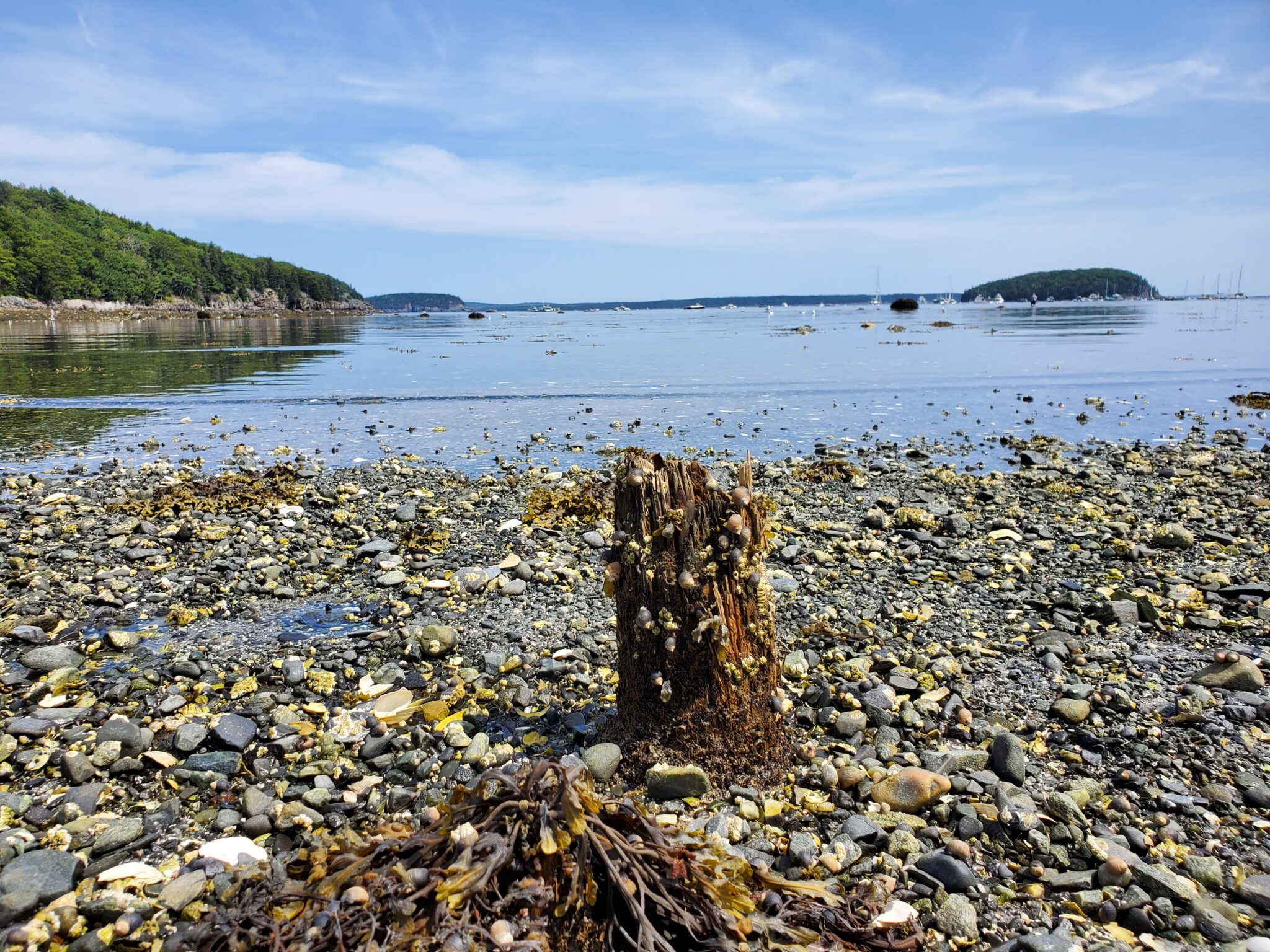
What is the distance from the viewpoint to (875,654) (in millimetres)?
6320

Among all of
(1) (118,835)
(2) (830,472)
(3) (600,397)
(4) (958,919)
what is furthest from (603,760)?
(3) (600,397)

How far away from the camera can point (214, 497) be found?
1084 cm

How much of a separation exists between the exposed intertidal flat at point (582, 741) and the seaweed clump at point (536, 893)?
0.01 metres

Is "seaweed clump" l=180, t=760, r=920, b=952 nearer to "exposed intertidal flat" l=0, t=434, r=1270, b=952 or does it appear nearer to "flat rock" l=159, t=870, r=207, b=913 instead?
"exposed intertidal flat" l=0, t=434, r=1270, b=952

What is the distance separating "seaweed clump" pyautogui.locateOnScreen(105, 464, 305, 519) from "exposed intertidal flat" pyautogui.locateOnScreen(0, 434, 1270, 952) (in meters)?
0.13

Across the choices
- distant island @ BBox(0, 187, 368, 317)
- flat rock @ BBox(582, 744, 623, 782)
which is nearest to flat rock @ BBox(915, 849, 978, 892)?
flat rock @ BBox(582, 744, 623, 782)

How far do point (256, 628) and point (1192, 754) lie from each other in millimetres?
7397

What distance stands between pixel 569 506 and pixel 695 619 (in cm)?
614

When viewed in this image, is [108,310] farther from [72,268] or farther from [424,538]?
[424,538]

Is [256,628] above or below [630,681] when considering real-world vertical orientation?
below

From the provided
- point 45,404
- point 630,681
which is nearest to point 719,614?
point 630,681

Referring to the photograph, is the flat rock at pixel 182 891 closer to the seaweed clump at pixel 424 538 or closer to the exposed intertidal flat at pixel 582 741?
the exposed intertidal flat at pixel 582 741

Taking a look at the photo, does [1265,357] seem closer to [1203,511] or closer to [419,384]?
[1203,511]

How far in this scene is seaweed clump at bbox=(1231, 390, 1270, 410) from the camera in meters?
21.3
